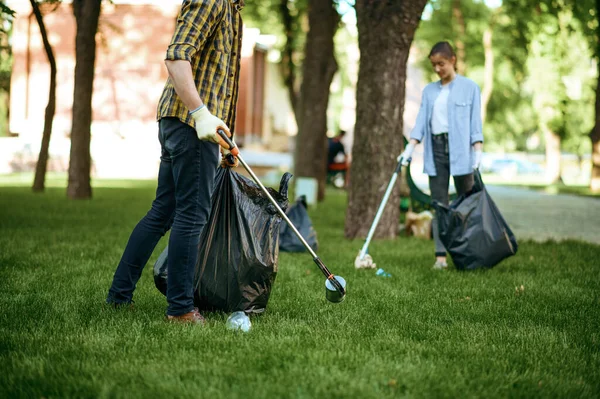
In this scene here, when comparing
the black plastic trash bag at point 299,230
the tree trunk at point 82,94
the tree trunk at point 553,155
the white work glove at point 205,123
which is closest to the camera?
the white work glove at point 205,123

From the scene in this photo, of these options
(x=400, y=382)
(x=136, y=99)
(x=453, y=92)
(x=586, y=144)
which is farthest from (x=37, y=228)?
(x=586, y=144)

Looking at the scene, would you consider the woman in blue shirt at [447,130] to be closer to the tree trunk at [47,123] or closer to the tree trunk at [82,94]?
the tree trunk at [82,94]

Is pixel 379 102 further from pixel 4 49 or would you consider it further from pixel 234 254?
pixel 4 49

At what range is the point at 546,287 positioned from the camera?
5895 mm

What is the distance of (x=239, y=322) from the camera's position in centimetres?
410

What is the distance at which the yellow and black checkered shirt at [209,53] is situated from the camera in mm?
3877

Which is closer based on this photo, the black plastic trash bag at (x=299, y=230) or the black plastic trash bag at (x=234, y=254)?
the black plastic trash bag at (x=234, y=254)

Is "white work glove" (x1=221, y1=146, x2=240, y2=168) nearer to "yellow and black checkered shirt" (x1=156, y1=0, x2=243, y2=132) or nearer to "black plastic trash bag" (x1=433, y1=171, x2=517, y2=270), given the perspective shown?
"yellow and black checkered shirt" (x1=156, y1=0, x2=243, y2=132)

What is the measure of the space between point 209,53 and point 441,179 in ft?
11.1

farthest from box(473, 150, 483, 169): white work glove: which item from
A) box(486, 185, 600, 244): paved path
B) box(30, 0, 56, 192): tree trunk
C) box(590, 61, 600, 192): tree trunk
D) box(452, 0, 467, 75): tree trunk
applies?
box(452, 0, 467, 75): tree trunk

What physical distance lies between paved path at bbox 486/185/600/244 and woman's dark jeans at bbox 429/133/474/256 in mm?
3207

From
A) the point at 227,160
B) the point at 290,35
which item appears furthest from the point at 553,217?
the point at 227,160

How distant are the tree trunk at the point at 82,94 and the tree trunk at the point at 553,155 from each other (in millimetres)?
26115

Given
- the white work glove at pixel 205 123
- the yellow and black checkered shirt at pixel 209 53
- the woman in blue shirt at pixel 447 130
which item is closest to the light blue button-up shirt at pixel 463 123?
the woman in blue shirt at pixel 447 130
